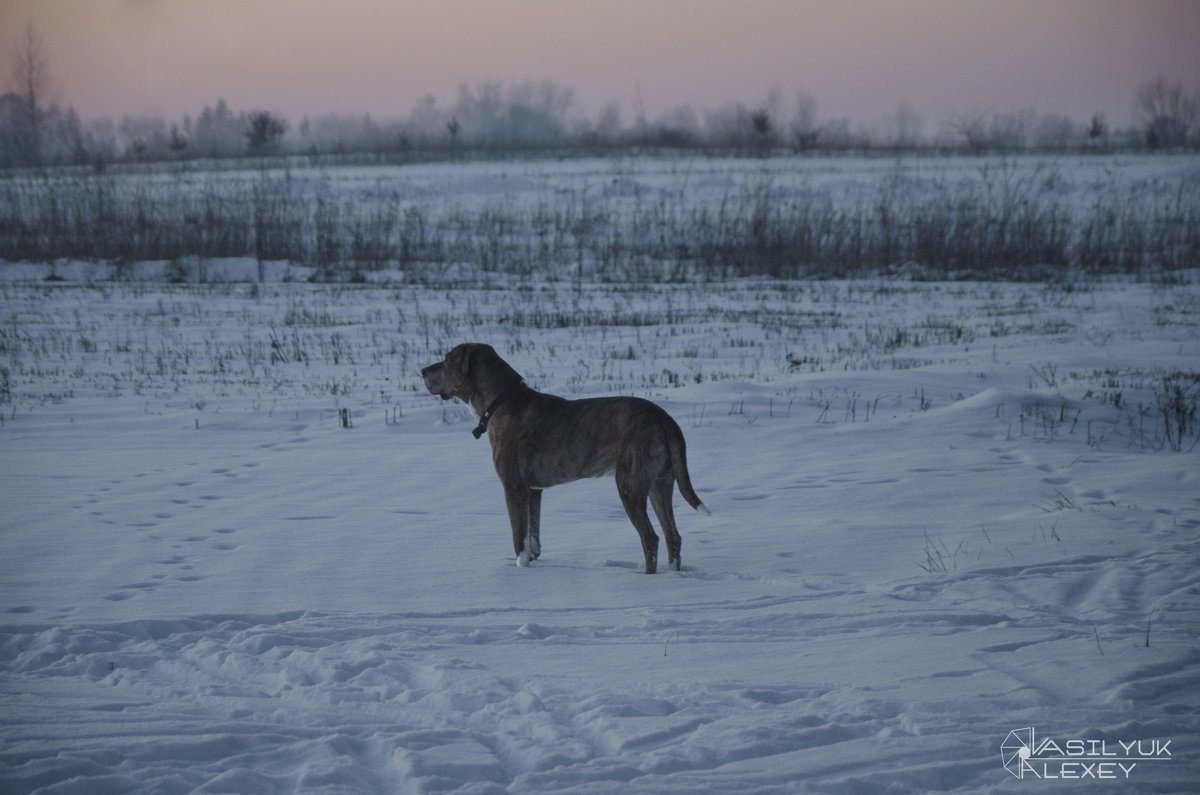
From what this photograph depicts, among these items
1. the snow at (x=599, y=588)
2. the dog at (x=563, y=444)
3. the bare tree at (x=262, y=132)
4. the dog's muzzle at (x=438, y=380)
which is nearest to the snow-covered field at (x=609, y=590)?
the snow at (x=599, y=588)

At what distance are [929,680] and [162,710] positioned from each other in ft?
10.5

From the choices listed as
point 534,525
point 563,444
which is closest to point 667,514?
point 563,444

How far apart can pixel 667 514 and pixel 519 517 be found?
0.95 m

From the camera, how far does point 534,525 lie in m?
5.86

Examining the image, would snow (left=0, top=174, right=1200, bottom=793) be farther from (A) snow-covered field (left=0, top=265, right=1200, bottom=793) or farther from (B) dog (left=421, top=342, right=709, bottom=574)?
(B) dog (left=421, top=342, right=709, bottom=574)

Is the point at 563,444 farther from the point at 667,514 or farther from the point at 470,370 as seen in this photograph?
the point at 470,370

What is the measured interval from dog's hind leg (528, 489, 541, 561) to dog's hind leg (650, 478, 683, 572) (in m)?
0.81

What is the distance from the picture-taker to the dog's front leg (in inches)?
223

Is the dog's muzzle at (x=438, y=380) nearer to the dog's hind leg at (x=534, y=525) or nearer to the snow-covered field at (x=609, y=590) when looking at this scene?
the dog's hind leg at (x=534, y=525)

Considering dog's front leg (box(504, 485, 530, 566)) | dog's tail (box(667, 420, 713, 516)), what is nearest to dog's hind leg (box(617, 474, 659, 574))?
dog's tail (box(667, 420, 713, 516))

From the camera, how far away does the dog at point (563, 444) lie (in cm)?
529

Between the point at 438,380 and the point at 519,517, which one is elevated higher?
the point at 438,380

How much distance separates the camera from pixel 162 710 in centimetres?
365

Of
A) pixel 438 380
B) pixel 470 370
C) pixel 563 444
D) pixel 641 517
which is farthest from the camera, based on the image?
pixel 438 380
